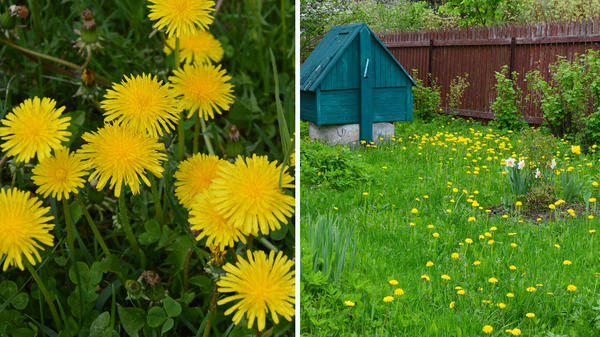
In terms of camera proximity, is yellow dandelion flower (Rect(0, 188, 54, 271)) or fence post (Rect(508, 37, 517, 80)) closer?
yellow dandelion flower (Rect(0, 188, 54, 271))

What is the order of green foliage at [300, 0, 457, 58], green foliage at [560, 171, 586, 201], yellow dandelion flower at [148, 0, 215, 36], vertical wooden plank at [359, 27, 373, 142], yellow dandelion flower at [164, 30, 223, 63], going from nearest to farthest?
yellow dandelion flower at [148, 0, 215, 36]
yellow dandelion flower at [164, 30, 223, 63]
green foliage at [300, 0, 457, 58]
vertical wooden plank at [359, 27, 373, 142]
green foliage at [560, 171, 586, 201]

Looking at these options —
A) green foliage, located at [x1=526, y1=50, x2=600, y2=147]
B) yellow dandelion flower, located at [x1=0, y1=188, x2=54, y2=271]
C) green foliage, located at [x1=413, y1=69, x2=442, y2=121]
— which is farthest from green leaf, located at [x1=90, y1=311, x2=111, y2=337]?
green foliage, located at [x1=526, y1=50, x2=600, y2=147]

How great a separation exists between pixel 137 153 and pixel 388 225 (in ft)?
2.79

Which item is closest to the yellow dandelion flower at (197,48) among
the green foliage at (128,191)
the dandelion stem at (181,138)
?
the green foliage at (128,191)

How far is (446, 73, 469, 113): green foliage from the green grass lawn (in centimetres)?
6

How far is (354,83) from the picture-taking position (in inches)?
48.7

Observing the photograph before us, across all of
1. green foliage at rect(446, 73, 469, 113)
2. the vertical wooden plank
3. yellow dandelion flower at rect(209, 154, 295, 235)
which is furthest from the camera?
green foliage at rect(446, 73, 469, 113)

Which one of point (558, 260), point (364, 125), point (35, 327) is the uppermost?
point (364, 125)

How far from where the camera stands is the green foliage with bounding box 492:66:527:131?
163 centimetres

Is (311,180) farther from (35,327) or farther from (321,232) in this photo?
(35,327)

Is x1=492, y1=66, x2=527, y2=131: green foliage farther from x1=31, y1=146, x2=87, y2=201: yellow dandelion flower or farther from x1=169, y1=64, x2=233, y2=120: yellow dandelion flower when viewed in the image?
x1=31, y1=146, x2=87, y2=201: yellow dandelion flower

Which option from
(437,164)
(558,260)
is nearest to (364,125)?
(437,164)

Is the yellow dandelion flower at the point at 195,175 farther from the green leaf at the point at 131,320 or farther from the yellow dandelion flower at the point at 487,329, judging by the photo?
the yellow dandelion flower at the point at 487,329

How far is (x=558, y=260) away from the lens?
1.18m
